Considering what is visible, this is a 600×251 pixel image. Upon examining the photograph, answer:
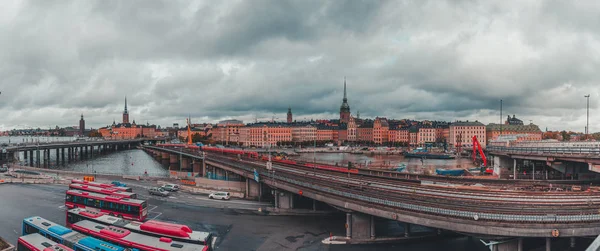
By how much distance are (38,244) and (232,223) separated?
15.2m

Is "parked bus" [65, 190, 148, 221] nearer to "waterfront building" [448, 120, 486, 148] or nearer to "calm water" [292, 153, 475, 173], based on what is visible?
"calm water" [292, 153, 475, 173]

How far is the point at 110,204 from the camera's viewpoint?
3141cm

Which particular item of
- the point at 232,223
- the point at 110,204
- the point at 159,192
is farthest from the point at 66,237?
the point at 159,192

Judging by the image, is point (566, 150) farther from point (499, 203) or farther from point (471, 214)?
point (471, 214)

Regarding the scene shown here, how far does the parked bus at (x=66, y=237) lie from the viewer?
1992cm

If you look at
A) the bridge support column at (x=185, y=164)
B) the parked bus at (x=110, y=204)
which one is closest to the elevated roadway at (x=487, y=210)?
the parked bus at (x=110, y=204)

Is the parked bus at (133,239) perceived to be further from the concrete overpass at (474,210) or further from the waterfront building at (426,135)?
the waterfront building at (426,135)

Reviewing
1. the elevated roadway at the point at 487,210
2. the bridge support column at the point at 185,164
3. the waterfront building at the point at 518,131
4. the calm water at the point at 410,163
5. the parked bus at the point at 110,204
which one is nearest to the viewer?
the elevated roadway at the point at 487,210

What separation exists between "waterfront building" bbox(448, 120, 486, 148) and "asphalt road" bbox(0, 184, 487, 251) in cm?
15043

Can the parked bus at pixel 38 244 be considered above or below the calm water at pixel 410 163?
above

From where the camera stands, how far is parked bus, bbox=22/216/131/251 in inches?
784

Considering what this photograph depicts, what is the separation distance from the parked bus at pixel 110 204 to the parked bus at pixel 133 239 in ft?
20.2

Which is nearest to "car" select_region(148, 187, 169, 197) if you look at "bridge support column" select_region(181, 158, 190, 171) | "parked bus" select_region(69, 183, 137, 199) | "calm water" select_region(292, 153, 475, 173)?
"parked bus" select_region(69, 183, 137, 199)

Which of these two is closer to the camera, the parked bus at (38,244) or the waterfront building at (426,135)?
the parked bus at (38,244)
